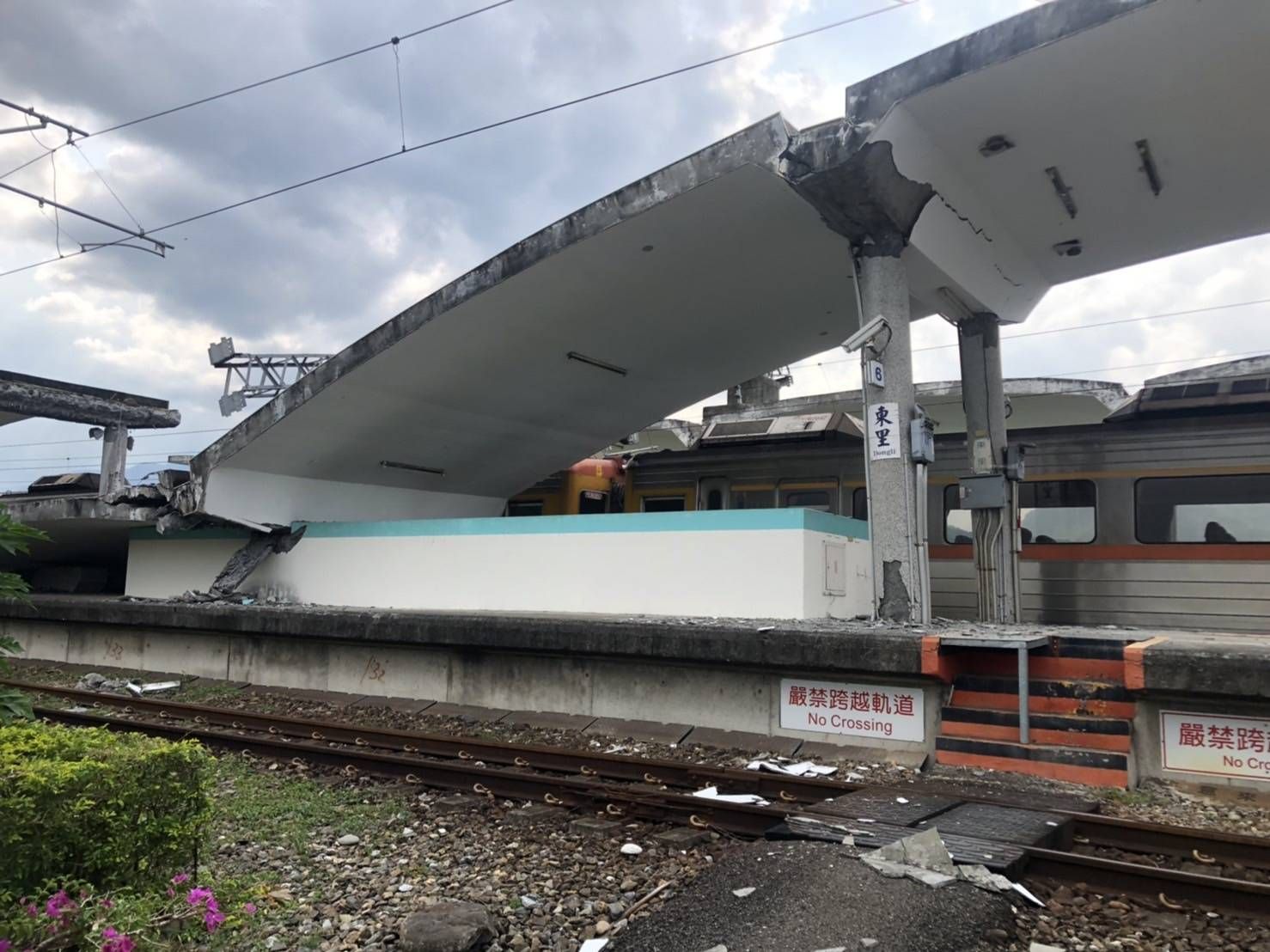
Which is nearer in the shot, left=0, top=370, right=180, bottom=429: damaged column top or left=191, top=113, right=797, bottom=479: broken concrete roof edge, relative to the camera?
left=191, top=113, right=797, bottom=479: broken concrete roof edge

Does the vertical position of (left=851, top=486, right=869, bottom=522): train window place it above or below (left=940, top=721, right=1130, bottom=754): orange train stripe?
above

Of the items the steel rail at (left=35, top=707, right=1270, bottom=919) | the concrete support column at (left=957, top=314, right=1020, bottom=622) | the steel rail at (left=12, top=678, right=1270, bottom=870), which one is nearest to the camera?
the steel rail at (left=35, top=707, right=1270, bottom=919)

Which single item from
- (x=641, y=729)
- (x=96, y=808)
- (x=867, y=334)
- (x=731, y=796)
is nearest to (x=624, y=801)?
(x=731, y=796)

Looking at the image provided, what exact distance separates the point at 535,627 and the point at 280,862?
468 centimetres

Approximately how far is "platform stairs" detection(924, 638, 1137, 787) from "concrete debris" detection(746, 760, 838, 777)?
967 mm

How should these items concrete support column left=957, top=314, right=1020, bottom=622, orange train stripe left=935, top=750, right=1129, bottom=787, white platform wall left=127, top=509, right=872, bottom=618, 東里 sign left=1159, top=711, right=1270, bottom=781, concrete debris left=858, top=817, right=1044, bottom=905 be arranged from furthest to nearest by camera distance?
1. concrete support column left=957, top=314, right=1020, bottom=622
2. white platform wall left=127, top=509, right=872, bottom=618
3. orange train stripe left=935, top=750, right=1129, bottom=787
4. 東里 sign left=1159, top=711, right=1270, bottom=781
5. concrete debris left=858, top=817, right=1044, bottom=905

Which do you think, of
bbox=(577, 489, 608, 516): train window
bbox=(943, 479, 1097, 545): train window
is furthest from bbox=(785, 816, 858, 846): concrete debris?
bbox=(577, 489, 608, 516): train window

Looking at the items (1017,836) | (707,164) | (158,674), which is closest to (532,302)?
(707,164)

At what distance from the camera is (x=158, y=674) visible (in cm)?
1394

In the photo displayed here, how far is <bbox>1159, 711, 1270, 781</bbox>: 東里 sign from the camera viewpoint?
653cm

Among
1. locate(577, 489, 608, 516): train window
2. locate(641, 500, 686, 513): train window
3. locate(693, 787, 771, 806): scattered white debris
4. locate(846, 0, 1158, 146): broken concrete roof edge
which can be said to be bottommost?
locate(693, 787, 771, 806): scattered white debris

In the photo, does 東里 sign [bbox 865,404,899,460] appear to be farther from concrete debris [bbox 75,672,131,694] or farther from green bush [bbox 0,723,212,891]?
concrete debris [bbox 75,672,131,694]

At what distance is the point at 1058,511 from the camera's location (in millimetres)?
13000

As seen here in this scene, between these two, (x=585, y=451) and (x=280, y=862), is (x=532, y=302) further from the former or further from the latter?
(x=280, y=862)
